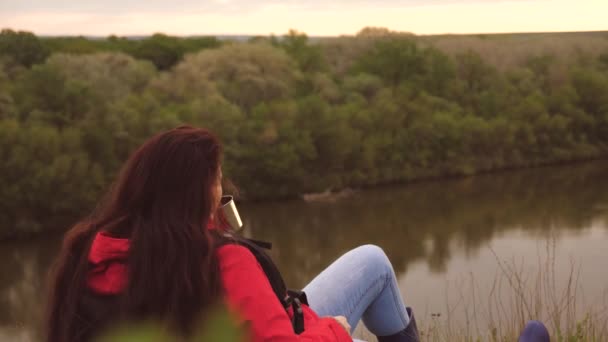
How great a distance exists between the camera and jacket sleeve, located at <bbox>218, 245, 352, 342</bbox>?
92 centimetres

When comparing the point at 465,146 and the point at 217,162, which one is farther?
the point at 465,146

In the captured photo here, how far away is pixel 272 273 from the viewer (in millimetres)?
1002

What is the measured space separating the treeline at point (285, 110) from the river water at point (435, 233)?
72 centimetres

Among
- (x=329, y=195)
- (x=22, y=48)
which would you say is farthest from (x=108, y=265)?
(x=22, y=48)

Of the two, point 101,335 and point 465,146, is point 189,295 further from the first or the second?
point 465,146

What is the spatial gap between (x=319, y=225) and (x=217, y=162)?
1221cm

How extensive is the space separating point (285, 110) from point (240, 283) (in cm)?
1501

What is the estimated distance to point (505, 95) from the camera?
68.0 ft

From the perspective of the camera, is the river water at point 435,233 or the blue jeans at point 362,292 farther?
the river water at point 435,233

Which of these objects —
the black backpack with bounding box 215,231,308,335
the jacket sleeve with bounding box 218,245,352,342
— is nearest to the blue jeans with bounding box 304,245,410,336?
the black backpack with bounding box 215,231,308,335

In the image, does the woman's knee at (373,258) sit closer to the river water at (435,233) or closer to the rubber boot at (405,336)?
the rubber boot at (405,336)

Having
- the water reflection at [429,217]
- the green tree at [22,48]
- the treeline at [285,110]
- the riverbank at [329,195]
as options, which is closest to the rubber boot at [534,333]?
the riverbank at [329,195]

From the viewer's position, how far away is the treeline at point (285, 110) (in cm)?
1273

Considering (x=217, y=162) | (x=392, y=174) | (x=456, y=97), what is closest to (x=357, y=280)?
(x=217, y=162)
